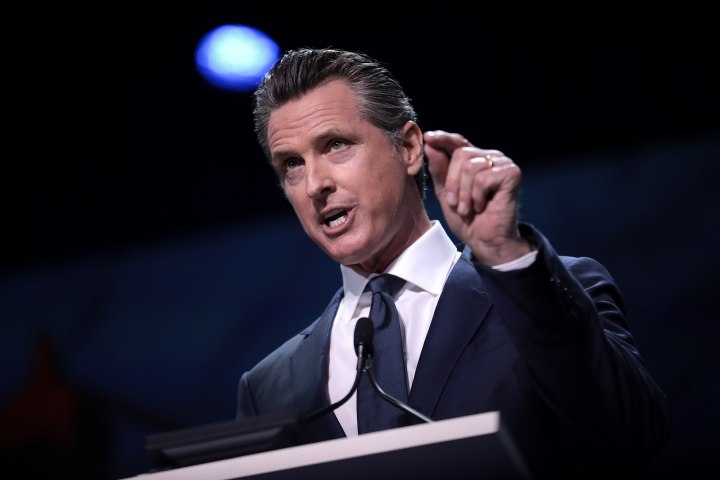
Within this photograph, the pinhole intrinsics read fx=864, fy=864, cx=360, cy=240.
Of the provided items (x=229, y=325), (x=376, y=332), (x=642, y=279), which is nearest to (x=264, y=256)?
(x=229, y=325)

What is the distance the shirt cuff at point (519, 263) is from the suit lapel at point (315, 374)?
0.64 metres

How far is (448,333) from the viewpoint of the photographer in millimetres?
1823

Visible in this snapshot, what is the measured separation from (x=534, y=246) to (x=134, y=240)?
9.19 ft

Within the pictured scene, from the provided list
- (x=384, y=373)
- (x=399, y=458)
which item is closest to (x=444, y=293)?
(x=384, y=373)

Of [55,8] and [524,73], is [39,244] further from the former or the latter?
[524,73]

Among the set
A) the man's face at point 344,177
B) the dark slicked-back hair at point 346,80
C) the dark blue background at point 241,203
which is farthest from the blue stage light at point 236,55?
the man's face at point 344,177

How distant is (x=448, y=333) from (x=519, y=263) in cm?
48

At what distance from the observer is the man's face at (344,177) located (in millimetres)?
2041

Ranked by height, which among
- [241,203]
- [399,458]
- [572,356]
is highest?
[399,458]

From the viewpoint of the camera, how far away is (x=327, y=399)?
6.39 feet

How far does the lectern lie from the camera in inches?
38.0

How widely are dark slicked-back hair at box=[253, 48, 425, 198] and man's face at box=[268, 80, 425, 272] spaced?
1.1 inches

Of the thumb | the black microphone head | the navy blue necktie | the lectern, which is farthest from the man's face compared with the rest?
the lectern

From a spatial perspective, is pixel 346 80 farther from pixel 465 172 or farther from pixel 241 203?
pixel 241 203
